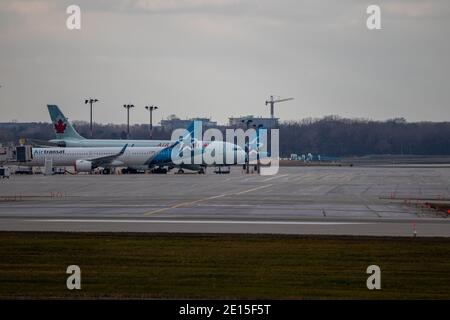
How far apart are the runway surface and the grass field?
12.5ft

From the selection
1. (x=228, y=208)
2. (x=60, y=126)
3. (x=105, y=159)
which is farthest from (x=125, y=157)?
(x=228, y=208)

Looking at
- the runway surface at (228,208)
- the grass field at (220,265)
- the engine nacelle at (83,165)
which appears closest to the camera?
the grass field at (220,265)

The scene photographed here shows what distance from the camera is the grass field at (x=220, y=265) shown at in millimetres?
22219

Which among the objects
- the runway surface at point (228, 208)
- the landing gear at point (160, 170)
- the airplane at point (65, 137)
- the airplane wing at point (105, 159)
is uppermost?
the airplane at point (65, 137)

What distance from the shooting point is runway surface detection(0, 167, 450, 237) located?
122 ft

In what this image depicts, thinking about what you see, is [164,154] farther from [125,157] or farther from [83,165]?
[83,165]

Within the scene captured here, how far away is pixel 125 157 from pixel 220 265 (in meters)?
83.2

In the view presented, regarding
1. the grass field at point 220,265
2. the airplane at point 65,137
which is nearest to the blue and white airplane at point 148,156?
the airplane at point 65,137

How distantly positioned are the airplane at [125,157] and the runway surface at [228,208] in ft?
→ 104

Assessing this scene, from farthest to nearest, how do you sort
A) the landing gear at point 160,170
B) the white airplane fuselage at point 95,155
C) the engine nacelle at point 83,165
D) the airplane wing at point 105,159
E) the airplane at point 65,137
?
the airplane at point 65,137
the landing gear at point 160,170
the white airplane fuselage at point 95,155
the airplane wing at point 105,159
the engine nacelle at point 83,165

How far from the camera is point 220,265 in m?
26.3

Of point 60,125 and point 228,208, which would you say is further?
point 60,125

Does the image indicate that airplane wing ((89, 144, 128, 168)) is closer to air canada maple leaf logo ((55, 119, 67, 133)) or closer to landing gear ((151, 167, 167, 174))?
landing gear ((151, 167, 167, 174))

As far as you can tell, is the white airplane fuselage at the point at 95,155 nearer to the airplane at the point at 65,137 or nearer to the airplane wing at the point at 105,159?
the airplane wing at the point at 105,159
